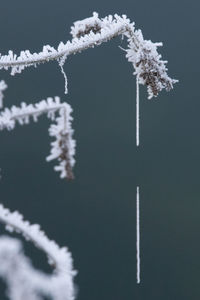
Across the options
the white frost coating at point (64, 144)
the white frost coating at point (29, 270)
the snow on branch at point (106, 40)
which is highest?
the snow on branch at point (106, 40)

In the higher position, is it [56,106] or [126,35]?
[126,35]

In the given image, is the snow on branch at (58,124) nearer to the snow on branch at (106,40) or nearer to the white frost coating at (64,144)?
the white frost coating at (64,144)

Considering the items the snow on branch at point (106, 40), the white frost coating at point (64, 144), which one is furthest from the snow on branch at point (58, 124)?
the snow on branch at point (106, 40)

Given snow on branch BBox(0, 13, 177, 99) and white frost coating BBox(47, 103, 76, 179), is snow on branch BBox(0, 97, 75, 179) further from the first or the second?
snow on branch BBox(0, 13, 177, 99)

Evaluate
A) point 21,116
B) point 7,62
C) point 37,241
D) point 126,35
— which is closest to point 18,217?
point 37,241

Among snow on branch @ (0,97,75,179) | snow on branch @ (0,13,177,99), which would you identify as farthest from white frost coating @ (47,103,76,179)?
snow on branch @ (0,13,177,99)

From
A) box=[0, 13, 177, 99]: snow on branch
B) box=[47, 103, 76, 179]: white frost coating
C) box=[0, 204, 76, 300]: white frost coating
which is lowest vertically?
box=[0, 204, 76, 300]: white frost coating

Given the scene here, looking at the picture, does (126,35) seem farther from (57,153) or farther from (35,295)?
(35,295)
